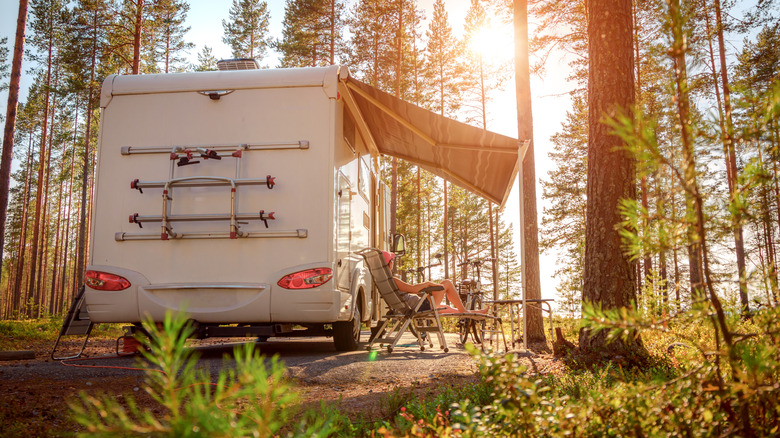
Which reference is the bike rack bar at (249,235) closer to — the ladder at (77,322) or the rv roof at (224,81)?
the ladder at (77,322)

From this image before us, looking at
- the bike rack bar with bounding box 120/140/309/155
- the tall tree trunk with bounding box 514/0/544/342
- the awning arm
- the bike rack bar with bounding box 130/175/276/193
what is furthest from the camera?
the tall tree trunk with bounding box 514/0/544/342

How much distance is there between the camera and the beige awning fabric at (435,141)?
6305 mm

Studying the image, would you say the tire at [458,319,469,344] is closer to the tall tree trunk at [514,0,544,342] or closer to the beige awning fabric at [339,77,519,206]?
the tall tree trunk at [514,0,544,342]

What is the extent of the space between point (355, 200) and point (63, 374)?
3.64 metres

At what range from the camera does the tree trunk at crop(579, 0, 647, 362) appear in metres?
4.99

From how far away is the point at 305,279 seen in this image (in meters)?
5.55

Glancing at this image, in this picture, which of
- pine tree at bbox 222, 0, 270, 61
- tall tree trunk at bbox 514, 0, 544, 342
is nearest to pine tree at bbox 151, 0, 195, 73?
pine tree at bbox 222, 0, 270, 61

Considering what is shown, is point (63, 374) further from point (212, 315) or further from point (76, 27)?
point (76, 27)

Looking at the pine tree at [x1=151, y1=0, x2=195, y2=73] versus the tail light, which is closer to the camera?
the tail light

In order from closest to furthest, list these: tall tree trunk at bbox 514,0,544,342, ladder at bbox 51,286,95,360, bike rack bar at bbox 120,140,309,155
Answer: bike rack bar at bbox 120,140,309,155 → ladder at bbox 51,286,95,360 → tall tree trunk at bbox 514,0,544,342

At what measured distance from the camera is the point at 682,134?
63.9 inches

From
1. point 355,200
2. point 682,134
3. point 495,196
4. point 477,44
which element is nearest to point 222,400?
point 682,134

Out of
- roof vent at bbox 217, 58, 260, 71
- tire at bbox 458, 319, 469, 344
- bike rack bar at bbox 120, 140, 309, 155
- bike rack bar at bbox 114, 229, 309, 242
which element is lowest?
tire at bbox 458, 319, 469, 344

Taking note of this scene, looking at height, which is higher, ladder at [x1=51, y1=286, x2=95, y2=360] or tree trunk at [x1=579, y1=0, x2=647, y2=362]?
tree trunk at [x1=579, y1=0, x2=647, y2=362]
